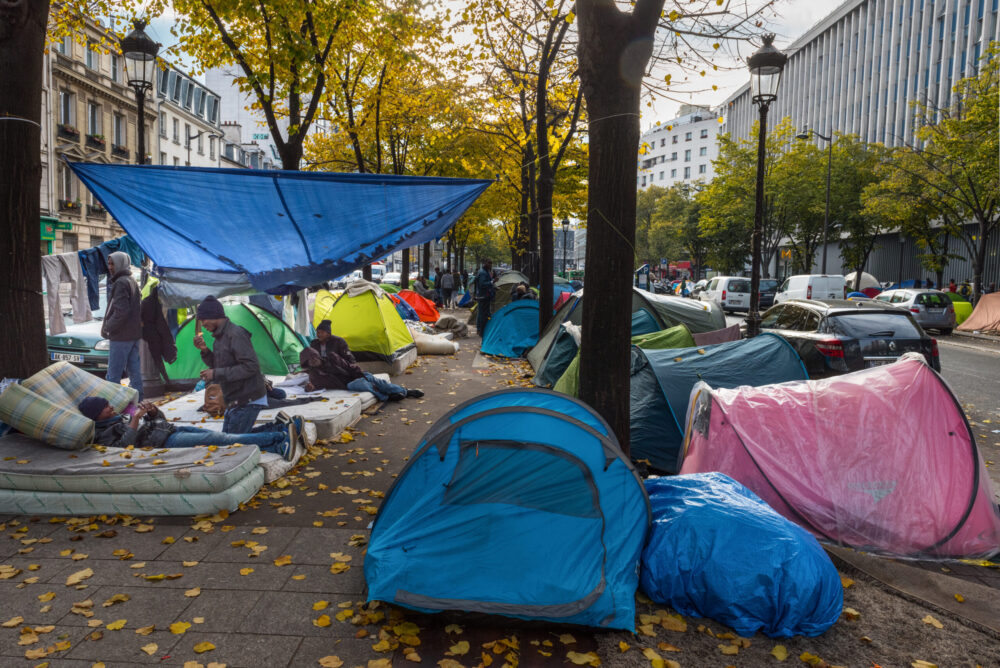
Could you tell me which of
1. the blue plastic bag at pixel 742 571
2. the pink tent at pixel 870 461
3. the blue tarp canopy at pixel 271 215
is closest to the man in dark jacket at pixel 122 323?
the blue tarp canopy at pixel 271 215

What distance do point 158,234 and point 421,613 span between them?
5.68 meters

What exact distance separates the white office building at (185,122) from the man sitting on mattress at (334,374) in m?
34.0

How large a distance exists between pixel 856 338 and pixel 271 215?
741 centimetres

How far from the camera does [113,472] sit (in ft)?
16.9

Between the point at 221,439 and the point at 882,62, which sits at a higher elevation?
the point at 882,62

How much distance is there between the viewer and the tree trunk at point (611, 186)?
16.0 feet

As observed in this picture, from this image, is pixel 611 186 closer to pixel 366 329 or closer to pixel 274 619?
pixel 274 619

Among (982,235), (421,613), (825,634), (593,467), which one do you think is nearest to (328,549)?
(421,613)

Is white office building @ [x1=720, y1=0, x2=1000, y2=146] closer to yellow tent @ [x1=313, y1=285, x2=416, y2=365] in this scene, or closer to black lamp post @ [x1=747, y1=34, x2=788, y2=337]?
black lamp post @ [x1=747, y1=34, x2=788, y2=337]

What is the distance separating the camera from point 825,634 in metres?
3.63

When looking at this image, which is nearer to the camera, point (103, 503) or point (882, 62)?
point (103, 503)

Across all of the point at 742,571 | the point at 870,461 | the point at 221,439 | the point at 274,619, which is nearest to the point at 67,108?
the point at 221,439

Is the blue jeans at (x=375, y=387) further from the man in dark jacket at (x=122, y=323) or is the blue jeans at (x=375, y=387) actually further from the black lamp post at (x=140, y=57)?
the black lamp post at (x=140, y=57)

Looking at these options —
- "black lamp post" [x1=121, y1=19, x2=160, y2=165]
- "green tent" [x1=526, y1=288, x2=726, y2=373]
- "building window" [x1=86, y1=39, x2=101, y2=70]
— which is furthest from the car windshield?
"building window" [x1=86, y1=39, x2=101, y2=70]
